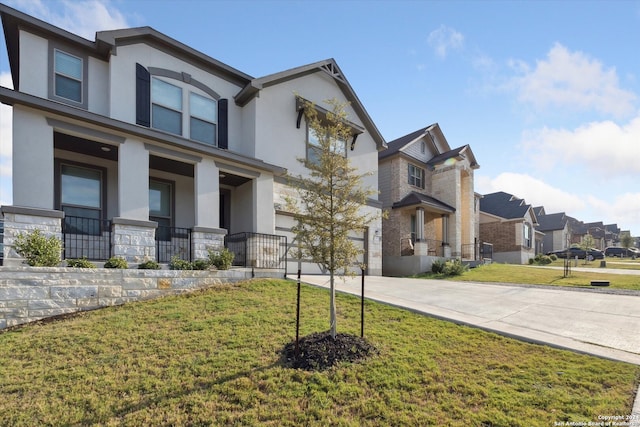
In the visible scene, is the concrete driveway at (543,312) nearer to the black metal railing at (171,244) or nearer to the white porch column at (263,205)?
the white porch column at (263,205)

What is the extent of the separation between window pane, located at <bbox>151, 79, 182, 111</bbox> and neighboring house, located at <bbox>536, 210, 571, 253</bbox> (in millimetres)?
46016

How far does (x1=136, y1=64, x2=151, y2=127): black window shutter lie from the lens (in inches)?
433

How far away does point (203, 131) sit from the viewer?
12594 mm

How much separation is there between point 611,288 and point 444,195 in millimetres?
11006

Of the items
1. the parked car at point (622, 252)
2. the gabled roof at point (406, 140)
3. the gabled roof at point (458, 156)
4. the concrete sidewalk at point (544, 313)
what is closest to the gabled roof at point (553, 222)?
the parked car at point (622, 252)

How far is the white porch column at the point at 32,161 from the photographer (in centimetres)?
819

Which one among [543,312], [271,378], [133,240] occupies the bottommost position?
[543,312]

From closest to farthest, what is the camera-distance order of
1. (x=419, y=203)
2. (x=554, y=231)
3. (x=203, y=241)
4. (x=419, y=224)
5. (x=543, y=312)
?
(x=543, y=312) < (x=203, y=241) < (x=419, y=203) < (x=419, y=224) < (x=554, y=231)

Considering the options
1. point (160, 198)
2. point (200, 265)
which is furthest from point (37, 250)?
point (160, 198)

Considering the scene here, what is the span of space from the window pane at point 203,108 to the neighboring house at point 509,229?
2758cm

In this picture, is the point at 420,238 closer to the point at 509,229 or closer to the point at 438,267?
the point at 438,267

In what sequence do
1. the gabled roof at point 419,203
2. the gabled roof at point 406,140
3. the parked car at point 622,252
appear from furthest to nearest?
the parked car at point 622,252 → the gabled roof at point 406,140 → the gabled roof at point 419,203

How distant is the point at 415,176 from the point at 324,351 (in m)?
19.2

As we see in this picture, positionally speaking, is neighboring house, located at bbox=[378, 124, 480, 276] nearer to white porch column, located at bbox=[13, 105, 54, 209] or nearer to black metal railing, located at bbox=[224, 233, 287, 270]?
black metal railing, located at bbox=[224, 233, 287, 270]
